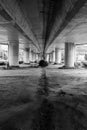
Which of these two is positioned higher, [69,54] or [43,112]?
[69,54]

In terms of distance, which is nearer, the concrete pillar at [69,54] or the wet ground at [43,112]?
the wet ground at [43,112]

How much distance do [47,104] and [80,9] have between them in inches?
194

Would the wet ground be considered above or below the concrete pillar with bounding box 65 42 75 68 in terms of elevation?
below

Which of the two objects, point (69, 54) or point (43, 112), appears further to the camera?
point (69, 54)


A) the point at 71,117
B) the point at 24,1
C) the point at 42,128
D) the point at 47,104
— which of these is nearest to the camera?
the point at 42,128

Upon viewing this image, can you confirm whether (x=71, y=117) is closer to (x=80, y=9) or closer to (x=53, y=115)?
(x=53, y=115)

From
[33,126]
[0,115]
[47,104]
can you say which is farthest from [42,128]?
[47,104]

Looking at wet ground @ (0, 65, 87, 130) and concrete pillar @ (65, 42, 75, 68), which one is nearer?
wet ground @ (0, 65, 87, 130)

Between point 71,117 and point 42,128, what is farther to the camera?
point 71,117

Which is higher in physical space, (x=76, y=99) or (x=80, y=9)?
(x=80, y=9)

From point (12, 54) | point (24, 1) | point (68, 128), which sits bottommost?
point (68, 128)

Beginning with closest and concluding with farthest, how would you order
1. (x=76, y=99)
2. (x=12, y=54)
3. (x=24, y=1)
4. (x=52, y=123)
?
(x=52, y=123)
(x=76, y=99)
(x=24, y=1)
(x=12, y=54)

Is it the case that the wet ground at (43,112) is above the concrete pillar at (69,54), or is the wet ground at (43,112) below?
below

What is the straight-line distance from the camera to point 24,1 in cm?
1031
